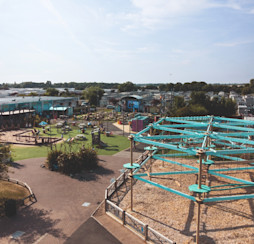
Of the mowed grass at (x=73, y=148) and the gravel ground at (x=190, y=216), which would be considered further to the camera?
the mowed grass at (x=73, y=148)

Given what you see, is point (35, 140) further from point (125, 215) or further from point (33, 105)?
point (33, 105)

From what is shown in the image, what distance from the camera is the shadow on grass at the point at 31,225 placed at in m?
13.0

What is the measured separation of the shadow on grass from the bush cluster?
288 inches

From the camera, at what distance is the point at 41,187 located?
19469mm

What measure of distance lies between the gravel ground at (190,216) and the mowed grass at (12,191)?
8.31m

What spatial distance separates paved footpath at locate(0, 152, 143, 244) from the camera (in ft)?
42.6

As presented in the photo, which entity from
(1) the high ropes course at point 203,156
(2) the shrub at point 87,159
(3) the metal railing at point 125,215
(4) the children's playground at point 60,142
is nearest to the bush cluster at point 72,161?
(2) the shrub at point 87,159

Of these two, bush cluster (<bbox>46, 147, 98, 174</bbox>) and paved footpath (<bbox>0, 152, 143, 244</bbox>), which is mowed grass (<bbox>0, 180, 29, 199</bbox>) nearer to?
paved footpath (<bbox>0, 152, 143, 244</bbox>)

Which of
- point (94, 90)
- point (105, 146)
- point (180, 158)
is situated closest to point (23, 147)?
point (105, 146)

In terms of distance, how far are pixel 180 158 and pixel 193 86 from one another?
421 feet

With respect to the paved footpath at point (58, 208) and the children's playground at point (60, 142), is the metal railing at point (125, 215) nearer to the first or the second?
the paved footpath at point (58, 208)

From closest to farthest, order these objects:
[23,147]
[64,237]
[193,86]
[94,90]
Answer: [64,237] → [23,147] → [94,90] → [193,86]

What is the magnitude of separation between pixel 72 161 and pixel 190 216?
13.1 meters

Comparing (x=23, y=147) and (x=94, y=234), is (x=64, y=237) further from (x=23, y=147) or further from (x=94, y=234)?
(x=23, y=147)
